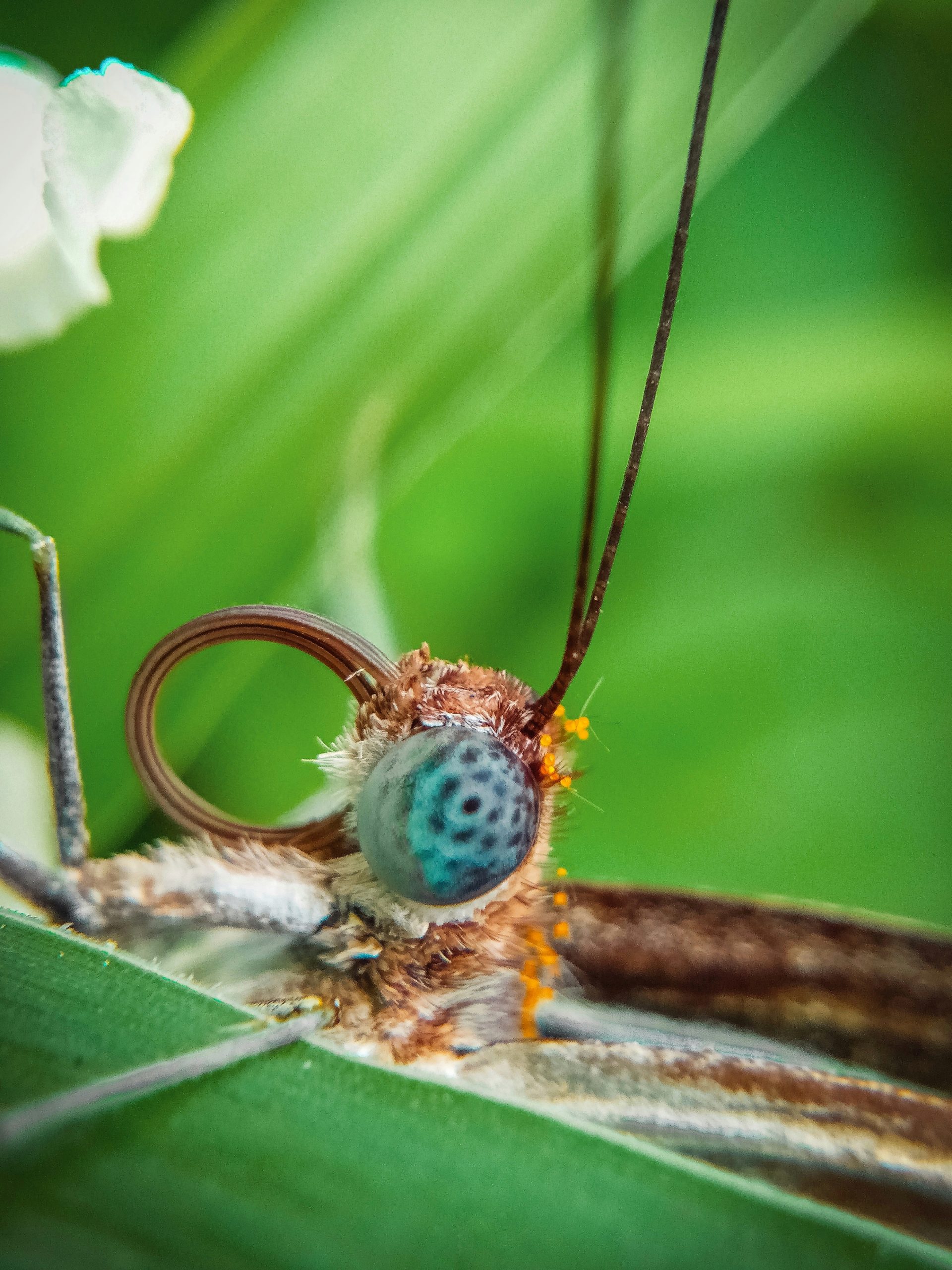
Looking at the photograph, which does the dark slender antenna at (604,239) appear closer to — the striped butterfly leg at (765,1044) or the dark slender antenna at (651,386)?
the dark slender antenna at (651,386)

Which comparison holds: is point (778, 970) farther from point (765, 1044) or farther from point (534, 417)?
point (534, 417)

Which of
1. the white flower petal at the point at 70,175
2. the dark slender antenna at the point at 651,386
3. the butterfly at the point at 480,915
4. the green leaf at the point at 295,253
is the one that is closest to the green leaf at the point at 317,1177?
the butterfly at the point at 480,915

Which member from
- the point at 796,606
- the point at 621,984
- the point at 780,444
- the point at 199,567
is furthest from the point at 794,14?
the point at 621,984

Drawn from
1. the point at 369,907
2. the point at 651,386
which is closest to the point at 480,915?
the point at 369,907

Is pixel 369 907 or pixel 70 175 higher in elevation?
pixel 70 175

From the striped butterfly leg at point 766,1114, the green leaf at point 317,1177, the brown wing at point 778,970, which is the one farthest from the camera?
the brown wing at point 778,970

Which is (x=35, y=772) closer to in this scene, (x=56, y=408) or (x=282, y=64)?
(x=56, y=408)

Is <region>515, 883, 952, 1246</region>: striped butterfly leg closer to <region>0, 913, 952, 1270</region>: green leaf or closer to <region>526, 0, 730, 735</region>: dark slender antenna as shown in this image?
<region>0, 913, 952, 1270</region>: green leaf

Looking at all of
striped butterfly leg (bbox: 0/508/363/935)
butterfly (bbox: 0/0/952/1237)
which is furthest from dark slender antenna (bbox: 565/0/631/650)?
striped butterfly leg (bbox: 0/508/363/935)
